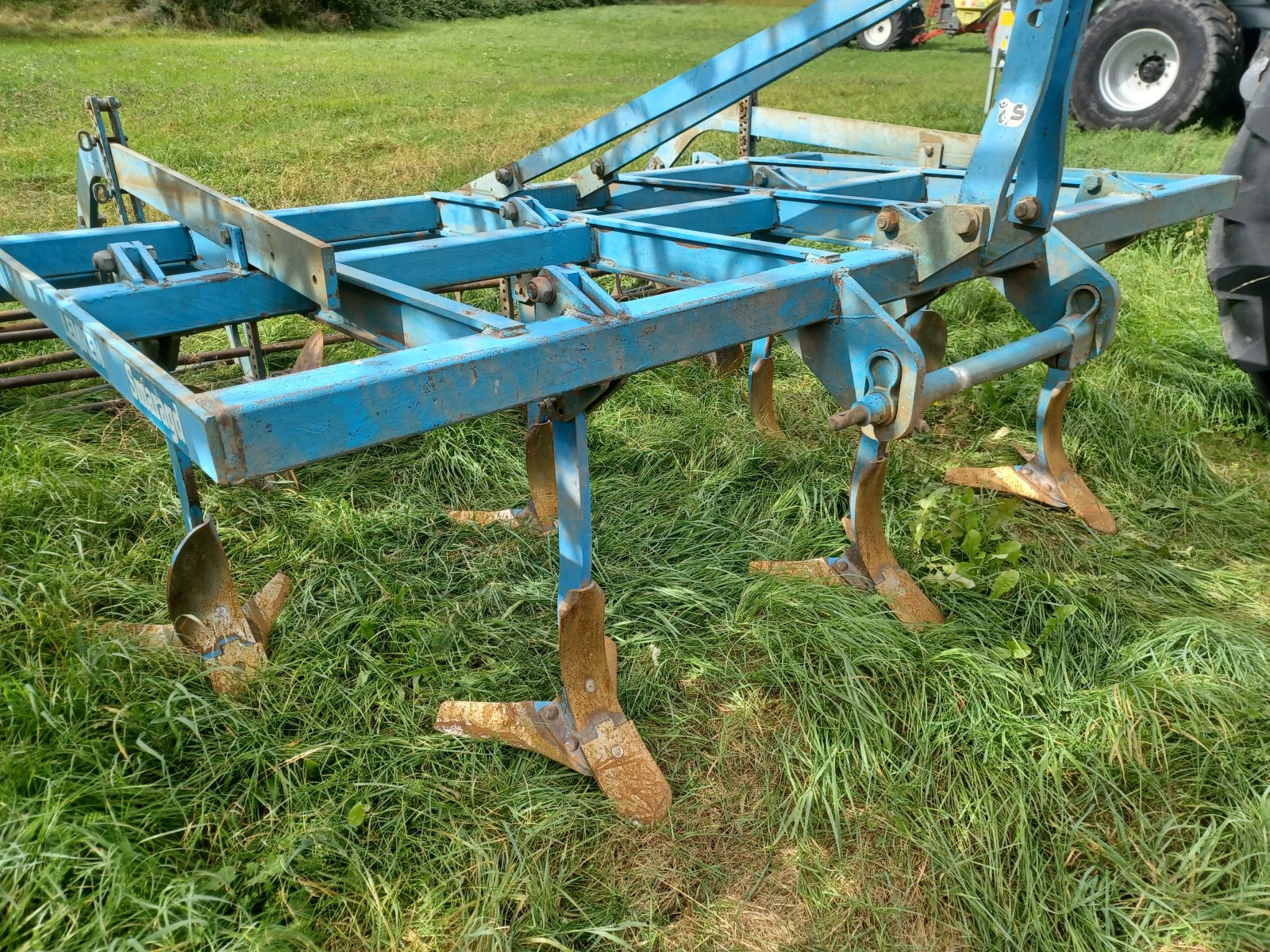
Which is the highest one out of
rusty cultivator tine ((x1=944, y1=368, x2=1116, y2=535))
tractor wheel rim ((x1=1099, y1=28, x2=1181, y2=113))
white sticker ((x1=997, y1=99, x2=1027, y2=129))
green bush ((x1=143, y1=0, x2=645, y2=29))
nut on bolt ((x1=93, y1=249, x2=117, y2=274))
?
green bush ((x1=143, y1=0, x2=645, y2=29))

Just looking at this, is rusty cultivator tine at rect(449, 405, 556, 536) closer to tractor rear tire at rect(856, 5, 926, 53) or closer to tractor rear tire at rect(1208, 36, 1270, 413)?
tractor rear tire at rect(1208, 36, 1270, 413)

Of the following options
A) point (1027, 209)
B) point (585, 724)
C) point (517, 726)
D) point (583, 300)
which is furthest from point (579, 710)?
point (1027, 209)

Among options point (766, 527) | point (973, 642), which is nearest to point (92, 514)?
point (766, 527)

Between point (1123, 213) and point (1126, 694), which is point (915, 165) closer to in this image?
point (1123, 213)

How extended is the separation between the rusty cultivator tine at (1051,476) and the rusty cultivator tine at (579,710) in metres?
1.89

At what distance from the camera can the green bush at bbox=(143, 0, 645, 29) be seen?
2198 centimetres

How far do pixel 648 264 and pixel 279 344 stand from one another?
7.54 ft

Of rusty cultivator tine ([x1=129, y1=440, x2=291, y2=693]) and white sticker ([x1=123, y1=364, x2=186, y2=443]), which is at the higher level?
white sticker ([x1=123, y1=364, x2=186, y2=443])

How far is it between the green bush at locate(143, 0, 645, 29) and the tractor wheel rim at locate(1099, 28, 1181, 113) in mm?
20796

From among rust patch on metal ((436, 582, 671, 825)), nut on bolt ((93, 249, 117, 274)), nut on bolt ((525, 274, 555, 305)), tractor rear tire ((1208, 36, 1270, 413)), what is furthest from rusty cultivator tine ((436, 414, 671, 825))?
tractor rear tire ((1208, 36, 1270, 413))

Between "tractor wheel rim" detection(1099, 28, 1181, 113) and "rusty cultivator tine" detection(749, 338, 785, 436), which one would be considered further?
"tractor wheel rim" detection(1099, 28, 1181, 113)

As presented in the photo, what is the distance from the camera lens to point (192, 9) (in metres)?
22.2

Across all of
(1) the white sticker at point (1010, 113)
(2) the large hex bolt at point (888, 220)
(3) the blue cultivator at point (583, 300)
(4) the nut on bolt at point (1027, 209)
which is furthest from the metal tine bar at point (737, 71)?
(4) the nut on bolt at point (1027, 209)

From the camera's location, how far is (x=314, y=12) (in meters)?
25.1
